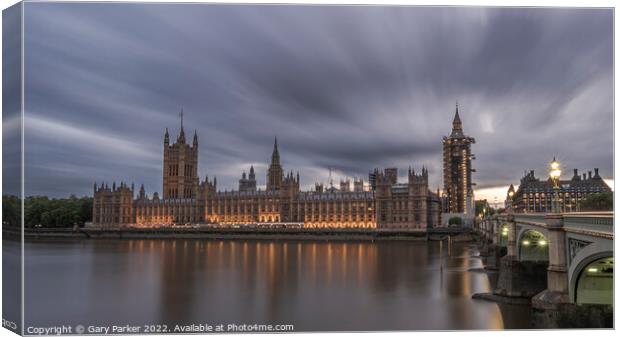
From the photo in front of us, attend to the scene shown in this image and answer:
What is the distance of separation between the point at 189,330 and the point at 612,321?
35.1 ft

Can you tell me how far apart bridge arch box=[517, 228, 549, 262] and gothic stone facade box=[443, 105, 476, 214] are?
390 ft

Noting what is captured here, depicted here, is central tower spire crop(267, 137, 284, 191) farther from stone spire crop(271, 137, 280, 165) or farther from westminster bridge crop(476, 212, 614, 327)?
westminster bridge crop(476, 212, 614, 327)

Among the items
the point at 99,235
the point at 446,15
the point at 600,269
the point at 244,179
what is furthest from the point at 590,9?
the point at 244,179

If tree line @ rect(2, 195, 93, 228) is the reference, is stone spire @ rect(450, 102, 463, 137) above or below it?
above

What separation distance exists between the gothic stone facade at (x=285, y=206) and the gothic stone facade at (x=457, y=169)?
47328 millimetres

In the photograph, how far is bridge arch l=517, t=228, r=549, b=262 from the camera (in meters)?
27.6

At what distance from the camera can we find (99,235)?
85938 millimetres

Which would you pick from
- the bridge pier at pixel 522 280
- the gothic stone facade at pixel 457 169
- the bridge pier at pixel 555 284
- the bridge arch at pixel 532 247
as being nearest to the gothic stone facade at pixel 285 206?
the gothic stone facade at pixel 457 169

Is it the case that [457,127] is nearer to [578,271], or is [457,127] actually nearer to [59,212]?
[59,212]

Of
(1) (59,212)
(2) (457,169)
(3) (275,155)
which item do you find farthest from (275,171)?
(2) (457,169)

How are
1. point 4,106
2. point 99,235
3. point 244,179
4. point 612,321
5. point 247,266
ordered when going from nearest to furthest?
point 612,321 → point 4,106 → point 247,266 → point 99,235 → point 244,179

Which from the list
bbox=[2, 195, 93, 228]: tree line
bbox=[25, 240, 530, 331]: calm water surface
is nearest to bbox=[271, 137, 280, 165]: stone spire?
bbox=[2, 195, 93, 228]: tree line

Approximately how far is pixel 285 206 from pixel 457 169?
221 ft

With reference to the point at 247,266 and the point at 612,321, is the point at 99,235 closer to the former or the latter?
the point at 247,266
